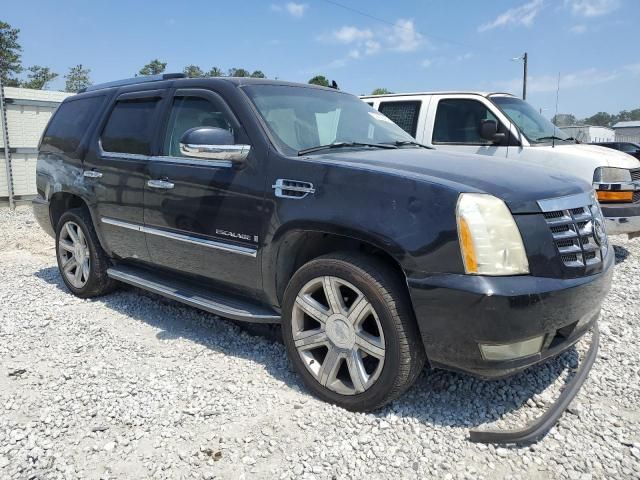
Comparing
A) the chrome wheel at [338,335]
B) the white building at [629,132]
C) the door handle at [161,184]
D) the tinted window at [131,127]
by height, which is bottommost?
the chrome wheel at [338,335]

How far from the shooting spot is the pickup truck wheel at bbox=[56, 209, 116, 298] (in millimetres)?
4520

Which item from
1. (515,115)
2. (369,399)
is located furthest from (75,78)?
(369,399)

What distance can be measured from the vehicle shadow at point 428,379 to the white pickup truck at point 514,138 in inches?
116

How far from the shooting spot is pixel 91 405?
2820 millimetres

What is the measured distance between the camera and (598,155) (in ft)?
18.6

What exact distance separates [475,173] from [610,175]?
12.3 feet

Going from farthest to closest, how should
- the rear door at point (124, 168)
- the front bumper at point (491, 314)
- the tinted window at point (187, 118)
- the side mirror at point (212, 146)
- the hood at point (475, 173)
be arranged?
the rear door at point (124, 168), the tinted window at point (187, 118), the side mirror at point (212, 146), the hood at point (475, 173), the front bumper at point (491, 314)

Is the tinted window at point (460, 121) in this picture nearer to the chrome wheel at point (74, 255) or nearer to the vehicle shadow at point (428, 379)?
the vehicle shadow at point (428, 379)

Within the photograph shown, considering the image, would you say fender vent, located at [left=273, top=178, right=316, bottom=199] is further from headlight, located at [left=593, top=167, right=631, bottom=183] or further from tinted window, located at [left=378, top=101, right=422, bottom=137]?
tinted window, located at [left=378, top=101, right=422, bottom=137]

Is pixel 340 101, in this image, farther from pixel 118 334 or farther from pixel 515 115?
pixel 515 115

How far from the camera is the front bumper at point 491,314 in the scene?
225cm

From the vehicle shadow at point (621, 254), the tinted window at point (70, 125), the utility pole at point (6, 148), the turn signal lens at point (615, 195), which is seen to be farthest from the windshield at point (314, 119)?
the utility pole at point (6, 148)

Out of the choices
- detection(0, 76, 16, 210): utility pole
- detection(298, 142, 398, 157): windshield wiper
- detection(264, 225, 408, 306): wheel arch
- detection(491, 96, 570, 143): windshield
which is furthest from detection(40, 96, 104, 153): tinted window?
detection(0, 76, 16, 210): utility pole

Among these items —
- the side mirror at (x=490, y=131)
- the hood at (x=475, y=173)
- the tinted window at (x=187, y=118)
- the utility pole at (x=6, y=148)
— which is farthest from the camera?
the utility pole at (x=6, y=148)
